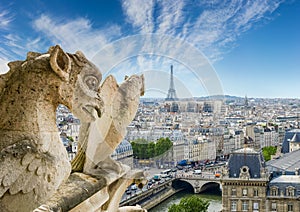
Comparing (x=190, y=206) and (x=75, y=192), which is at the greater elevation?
(x=75, y=192)

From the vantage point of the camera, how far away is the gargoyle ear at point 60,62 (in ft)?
6.37

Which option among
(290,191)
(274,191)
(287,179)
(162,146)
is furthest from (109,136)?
(287,179)

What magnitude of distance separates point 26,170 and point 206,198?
→ 23.7 meters

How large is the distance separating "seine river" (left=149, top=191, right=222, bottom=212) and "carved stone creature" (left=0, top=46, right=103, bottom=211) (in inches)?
762

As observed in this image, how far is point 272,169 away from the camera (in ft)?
59.4

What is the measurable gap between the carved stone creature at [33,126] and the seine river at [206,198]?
63.5 ft

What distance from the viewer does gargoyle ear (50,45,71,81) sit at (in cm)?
194

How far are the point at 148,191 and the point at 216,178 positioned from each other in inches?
237

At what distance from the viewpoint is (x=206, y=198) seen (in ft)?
81.0

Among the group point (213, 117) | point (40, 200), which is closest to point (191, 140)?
point (213, 117)

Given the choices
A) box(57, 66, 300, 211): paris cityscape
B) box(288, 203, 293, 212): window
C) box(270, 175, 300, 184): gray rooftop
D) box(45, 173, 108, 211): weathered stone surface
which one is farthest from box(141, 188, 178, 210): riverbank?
box(45, 173, 108, 211): weathered stone surface

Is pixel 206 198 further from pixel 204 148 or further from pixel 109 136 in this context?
pixel 109 136

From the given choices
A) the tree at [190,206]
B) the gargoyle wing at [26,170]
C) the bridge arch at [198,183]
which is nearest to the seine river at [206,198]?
the bridge arch at [198,183]

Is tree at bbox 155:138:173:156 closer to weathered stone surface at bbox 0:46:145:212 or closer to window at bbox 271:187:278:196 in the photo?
weathered stone surface at bbox 0:46:145:212
